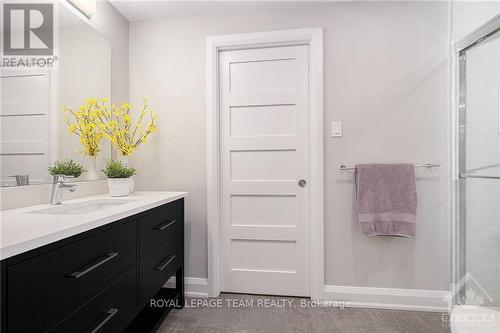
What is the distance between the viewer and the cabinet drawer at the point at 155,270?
142 cm

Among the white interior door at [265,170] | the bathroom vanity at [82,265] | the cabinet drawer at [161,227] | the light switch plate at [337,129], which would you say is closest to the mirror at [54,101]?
the bathroom vanity at [82,265]

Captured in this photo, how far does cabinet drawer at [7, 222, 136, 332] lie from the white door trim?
3.15 ft

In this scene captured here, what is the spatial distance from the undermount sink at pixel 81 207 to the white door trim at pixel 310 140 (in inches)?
28.8

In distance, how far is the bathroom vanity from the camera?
76 centimetres

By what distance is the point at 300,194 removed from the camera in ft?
6.91

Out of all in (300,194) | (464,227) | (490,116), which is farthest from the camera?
(300,194)

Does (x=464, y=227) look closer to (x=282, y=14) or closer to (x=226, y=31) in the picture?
(x=282, y=14)

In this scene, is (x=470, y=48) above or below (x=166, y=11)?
below

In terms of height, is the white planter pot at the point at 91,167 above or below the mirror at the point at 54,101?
below

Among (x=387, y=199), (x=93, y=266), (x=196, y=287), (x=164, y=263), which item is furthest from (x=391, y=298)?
(x=93, y=266)

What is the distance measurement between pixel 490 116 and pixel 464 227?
756mm

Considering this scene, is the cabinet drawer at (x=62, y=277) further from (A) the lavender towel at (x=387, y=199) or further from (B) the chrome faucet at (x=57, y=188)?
(A) the lavender towel at (x=387, y=199)

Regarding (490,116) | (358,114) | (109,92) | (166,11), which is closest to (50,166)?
(109,92)

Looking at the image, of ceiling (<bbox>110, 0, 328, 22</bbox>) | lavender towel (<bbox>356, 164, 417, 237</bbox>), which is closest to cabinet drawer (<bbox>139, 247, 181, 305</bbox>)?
lavender towel (<bbox>356, 164, 417, 237</bbox>)
